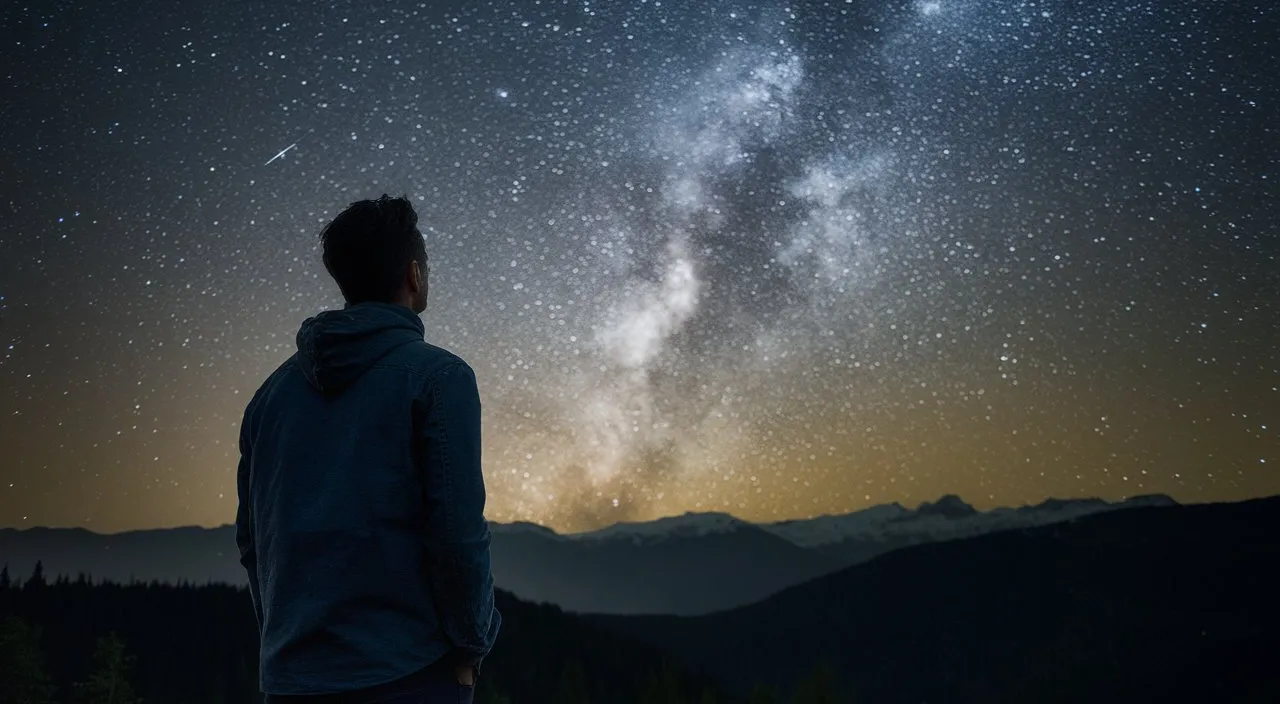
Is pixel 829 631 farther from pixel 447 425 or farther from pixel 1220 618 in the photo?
pixel 447 425

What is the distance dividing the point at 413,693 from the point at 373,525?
314mm

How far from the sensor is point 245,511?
2156 mm

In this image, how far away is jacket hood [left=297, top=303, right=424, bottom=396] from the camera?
1.83 m

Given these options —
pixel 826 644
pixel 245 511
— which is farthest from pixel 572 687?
pixel 826 644

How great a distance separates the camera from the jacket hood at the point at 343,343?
183 centimetres

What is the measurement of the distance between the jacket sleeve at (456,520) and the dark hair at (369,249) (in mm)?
309

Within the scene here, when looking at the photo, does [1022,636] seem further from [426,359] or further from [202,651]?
[426,359]

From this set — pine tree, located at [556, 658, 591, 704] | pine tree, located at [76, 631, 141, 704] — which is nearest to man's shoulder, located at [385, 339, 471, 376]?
pine tree, located at [76, 631, 141, 704]

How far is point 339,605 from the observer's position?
1708 mm

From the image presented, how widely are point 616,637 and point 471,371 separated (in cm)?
8816

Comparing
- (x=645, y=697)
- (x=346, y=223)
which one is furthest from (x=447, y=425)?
(x=645, y=697)

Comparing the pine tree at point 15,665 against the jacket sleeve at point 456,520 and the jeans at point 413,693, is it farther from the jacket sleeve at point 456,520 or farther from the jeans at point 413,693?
the jacket sleeve at point 456,520

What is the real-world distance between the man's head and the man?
0.09 m

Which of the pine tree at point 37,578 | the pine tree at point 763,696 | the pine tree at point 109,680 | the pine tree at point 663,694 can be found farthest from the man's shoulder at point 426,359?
the pine tree at point 37,578
